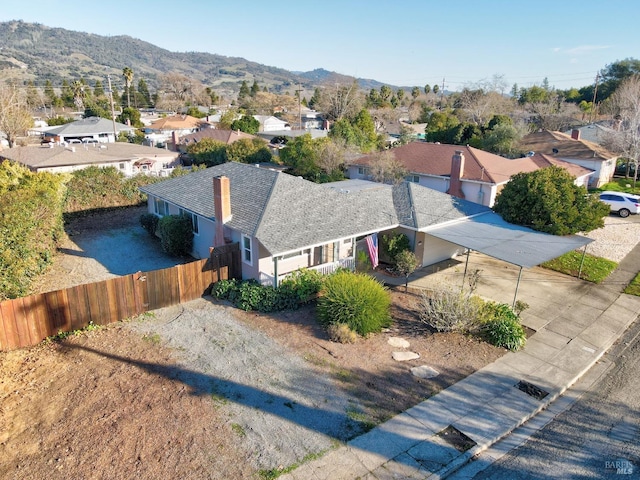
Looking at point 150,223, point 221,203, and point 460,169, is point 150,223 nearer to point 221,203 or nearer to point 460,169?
point 221,203

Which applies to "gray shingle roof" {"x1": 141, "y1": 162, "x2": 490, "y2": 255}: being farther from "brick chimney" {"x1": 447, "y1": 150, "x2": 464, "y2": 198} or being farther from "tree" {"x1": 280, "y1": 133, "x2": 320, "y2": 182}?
"tree" {"x1": 280, "y1": 133, "x2": 320, "y2": 182}

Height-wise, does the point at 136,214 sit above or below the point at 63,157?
below

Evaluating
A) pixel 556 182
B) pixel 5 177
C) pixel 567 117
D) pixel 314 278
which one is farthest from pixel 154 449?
pixel 567 117

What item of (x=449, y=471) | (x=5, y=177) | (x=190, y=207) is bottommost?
(x=449, y=471)

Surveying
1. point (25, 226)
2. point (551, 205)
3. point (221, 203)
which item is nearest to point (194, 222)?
point (221, 203)

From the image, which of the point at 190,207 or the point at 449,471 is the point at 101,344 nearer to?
the point at 190,207

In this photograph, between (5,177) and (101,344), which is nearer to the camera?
(101,344)

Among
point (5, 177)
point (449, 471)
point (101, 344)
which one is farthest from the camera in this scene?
point (5, 177)

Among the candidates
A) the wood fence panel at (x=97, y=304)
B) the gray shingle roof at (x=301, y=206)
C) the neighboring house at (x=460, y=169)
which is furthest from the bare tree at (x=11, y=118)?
the wood fence panel at (x=97, y=304)

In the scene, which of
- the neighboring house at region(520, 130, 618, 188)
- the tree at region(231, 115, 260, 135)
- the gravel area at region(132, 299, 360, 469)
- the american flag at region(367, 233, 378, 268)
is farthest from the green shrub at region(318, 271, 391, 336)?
the tree at region(231, 115, 260, 135)
